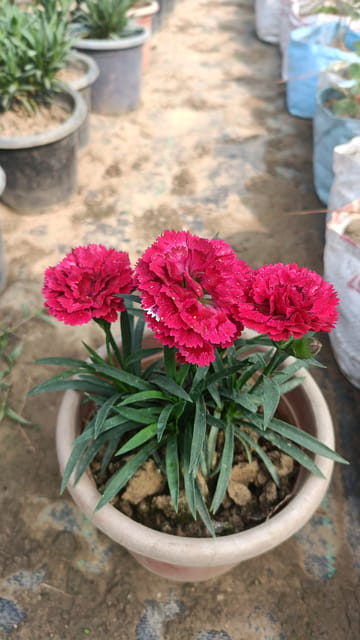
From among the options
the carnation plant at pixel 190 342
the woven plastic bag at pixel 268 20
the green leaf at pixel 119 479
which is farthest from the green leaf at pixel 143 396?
the woven plastic bag at pixel 268 20

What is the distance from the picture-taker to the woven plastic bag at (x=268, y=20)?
4.44 meters

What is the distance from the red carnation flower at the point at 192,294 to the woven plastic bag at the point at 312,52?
2.64m

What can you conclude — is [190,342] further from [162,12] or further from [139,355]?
[162,12]

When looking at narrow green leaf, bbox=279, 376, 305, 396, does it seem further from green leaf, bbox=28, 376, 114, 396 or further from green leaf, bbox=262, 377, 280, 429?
green leaf, bbox=28, 376, 114, 396

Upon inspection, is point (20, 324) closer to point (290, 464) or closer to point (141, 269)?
point (290, 464)

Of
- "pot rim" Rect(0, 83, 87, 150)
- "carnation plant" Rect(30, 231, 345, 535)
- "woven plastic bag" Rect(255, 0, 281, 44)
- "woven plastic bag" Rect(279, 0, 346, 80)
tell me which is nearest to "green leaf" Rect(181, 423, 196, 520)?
"carnation plant" Rect(30, 231, 345, 535)

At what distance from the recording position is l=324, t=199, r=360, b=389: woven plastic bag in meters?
1.69

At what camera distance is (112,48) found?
3.14 metres

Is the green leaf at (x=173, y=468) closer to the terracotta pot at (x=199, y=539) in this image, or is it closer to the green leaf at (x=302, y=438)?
the terracotta pot at (x=199, y=539)

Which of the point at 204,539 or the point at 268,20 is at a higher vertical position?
the point at 268,20

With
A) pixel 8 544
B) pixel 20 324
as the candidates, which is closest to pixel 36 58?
pixel 20 324

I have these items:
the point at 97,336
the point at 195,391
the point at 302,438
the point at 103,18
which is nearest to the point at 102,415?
the point at 195,391

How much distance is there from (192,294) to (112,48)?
2.98 m

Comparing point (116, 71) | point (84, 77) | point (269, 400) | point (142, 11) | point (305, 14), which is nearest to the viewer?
point (269, 400)
